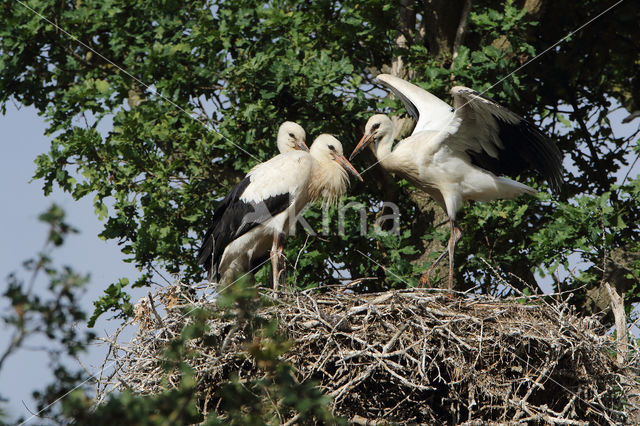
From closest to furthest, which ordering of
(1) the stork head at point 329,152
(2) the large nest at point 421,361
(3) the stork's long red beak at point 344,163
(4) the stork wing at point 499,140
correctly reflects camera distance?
(2) the large nest at point 421,361 → (4) the stork wing at point 499,140 → (3) the stork's long red beak at point 344,163 → (1) the stork head at point 329,152

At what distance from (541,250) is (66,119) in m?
4.60

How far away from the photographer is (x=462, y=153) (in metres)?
6.33

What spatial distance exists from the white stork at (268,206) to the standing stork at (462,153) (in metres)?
0.41

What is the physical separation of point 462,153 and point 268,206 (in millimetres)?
1433

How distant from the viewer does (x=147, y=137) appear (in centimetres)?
764

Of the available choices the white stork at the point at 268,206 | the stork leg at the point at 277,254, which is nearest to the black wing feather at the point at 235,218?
the white stork at the point at 268,206

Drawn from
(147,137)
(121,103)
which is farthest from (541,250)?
(121,103)

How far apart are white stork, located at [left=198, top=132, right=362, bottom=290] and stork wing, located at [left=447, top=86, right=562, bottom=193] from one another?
2.75 ft

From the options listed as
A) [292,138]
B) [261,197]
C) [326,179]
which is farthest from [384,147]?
[261,197]

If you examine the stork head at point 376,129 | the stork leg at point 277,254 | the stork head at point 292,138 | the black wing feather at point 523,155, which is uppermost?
the stork head at point 292,138

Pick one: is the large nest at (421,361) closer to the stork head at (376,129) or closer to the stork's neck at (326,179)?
the stork's neck at (326,179)

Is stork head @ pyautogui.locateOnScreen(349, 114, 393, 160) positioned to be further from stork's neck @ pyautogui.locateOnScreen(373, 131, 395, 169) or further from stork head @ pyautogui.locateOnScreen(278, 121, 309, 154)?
stork head @ pyautogui.locateOnScreen(278, 121, 309, 154)

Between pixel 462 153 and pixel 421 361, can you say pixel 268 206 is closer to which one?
pixel 462 153

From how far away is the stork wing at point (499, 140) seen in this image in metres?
5.89
